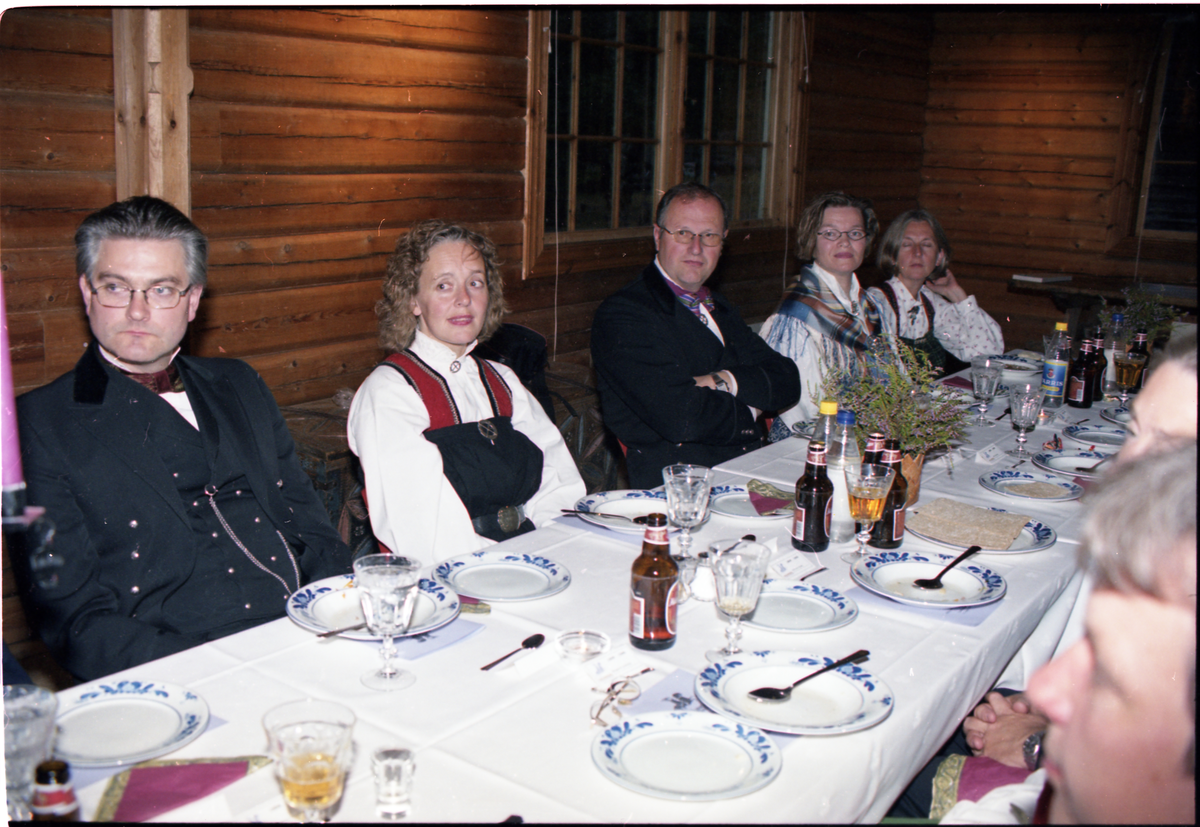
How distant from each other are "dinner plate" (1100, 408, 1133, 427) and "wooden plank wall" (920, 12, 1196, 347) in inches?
150

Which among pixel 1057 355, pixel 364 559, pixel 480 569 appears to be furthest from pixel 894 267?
pixel 364 559

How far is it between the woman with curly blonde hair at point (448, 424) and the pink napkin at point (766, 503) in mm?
508

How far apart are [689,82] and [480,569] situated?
4007 mm

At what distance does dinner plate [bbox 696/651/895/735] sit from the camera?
4.28ft

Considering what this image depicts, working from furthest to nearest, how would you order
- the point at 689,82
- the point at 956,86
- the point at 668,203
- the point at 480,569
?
the point at 956,86 → the point at 689,82 → the point at 668,203 → the point at 480,569

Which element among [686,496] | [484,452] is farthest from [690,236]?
Answer: [686,496]

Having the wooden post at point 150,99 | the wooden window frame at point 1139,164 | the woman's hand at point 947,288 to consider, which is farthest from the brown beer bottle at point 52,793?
the wooden window frame at point 1139,164

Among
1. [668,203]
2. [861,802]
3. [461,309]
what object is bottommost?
[861,802]

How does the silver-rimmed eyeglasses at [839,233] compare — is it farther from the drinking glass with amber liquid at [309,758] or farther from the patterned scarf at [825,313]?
the drinking glass with amber liquid at [309,758]

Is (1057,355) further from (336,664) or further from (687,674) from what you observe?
(336,664)

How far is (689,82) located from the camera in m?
5.25

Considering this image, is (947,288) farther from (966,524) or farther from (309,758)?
(309,758)

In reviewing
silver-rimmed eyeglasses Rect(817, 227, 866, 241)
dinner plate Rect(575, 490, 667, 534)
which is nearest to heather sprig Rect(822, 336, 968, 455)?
dinner plate Rect(575, 490, 667, 534)

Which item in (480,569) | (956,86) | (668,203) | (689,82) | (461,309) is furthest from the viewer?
(956,86)
